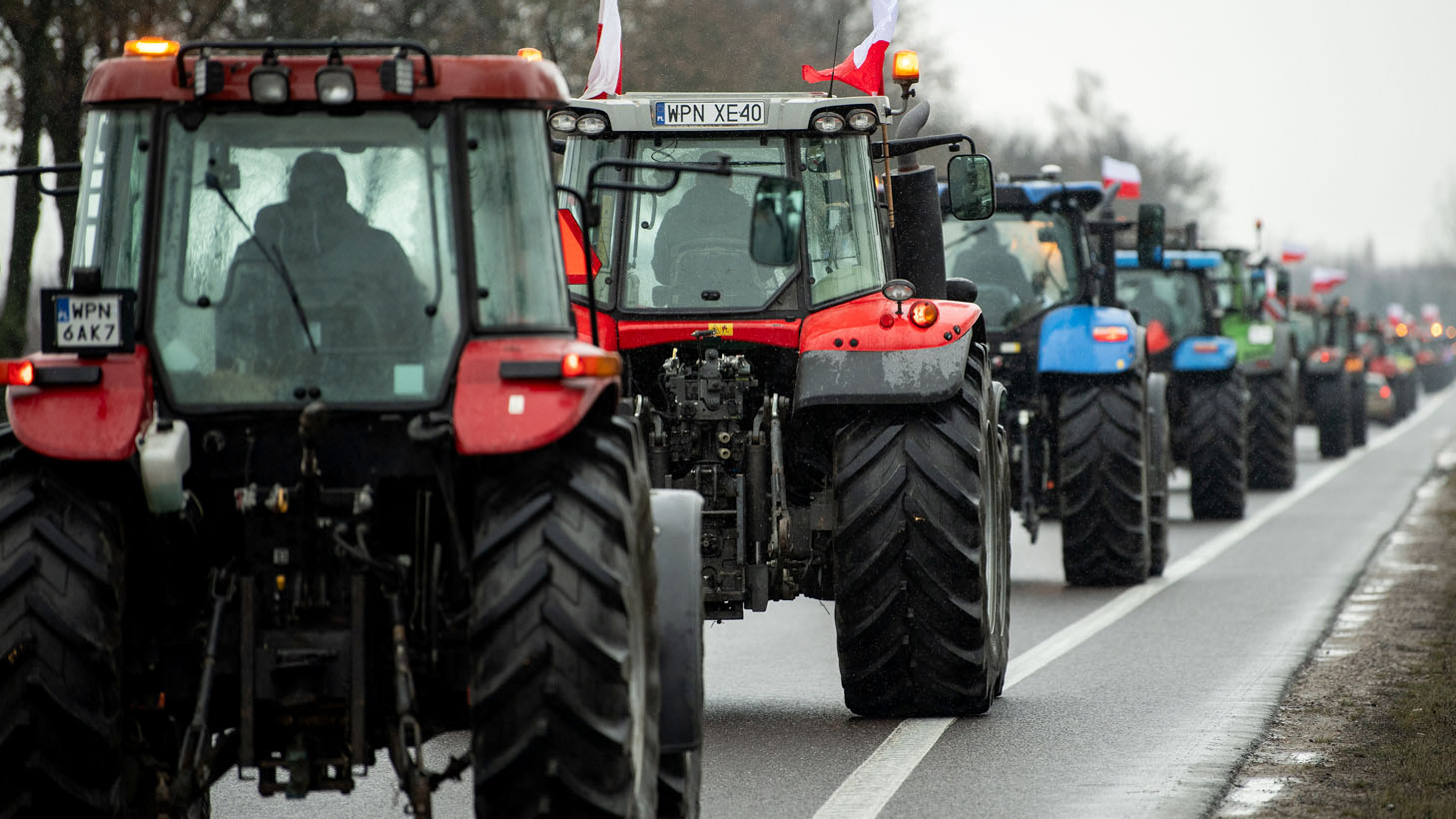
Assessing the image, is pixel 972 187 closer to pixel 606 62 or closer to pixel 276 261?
pixel 606 62

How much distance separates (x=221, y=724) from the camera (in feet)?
19.4

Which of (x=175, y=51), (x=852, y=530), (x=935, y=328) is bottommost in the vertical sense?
(x=852, y=530)

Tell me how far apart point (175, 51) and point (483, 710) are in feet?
6.50

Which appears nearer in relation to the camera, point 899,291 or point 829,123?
point 899,291

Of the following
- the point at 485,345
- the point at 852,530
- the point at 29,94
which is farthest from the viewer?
the point at 29,94

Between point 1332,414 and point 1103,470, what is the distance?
67.9 ft

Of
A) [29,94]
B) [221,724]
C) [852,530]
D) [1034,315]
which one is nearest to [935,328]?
[852,530]

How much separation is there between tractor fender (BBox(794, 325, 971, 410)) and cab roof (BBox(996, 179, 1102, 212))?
23.0 ft

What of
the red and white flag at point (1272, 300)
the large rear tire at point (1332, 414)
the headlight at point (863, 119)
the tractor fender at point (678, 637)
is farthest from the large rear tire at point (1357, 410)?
the tractor fender at point (678, 637)

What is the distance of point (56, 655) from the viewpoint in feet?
17.9

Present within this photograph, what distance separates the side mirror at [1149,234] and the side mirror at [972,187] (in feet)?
22.3

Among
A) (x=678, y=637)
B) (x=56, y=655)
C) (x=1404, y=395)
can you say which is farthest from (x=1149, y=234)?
(x=1404, y=395)

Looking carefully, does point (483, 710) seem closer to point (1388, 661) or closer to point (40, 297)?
point (40, 297)

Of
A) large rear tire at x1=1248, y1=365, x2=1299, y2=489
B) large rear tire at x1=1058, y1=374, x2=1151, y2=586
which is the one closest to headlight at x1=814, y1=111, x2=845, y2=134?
large rear tire at x1=1058, y1=374, x2=1151, y2=586
